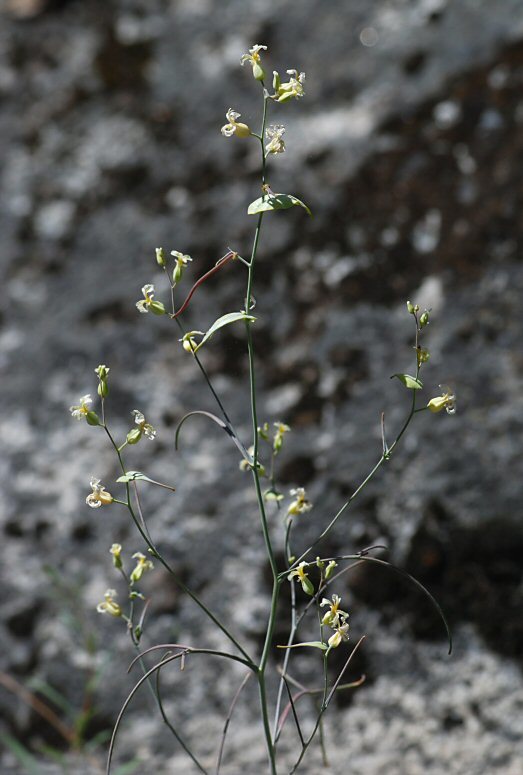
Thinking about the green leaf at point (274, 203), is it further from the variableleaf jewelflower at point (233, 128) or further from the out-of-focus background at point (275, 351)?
the out-of-focus background at point (275, 351)

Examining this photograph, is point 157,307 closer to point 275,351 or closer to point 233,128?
point 233,128

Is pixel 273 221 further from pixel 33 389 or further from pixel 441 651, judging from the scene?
pixel 441 651


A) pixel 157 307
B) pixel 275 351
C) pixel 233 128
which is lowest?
pixel 157 307

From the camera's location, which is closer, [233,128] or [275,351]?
[233,128]

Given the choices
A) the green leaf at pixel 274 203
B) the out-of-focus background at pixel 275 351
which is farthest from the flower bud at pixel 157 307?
the out-of-focus background at pixel 275 351

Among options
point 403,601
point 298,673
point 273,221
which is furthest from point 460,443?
point 273,221

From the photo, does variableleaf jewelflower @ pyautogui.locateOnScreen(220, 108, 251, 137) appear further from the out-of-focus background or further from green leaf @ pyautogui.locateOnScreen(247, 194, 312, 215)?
the out-of-focus background

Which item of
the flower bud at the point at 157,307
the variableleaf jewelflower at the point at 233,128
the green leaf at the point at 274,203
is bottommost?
the flower bud at the point at 157,307

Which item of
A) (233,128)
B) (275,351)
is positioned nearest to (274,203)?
(233,128)
